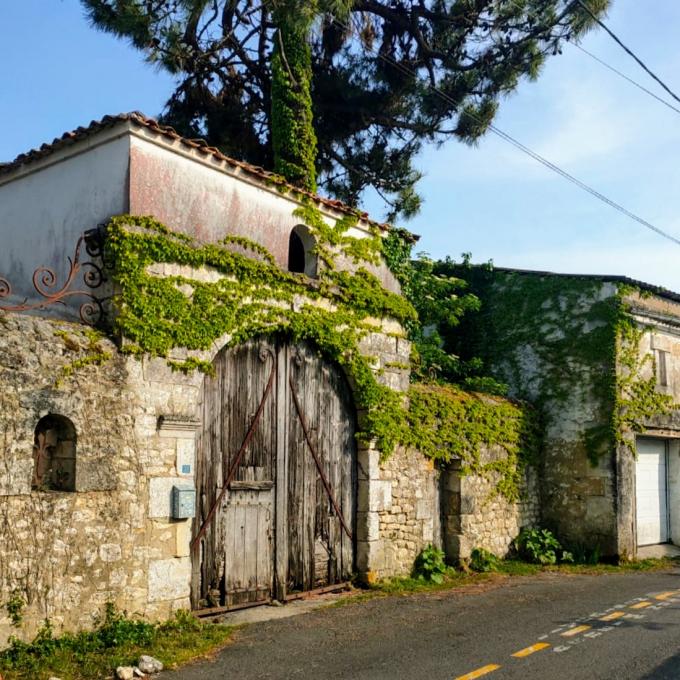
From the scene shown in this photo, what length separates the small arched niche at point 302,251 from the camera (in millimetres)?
10266

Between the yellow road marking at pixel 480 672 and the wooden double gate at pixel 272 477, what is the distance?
3.15 m

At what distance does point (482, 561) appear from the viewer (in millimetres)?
12031

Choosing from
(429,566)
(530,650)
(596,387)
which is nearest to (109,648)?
(530,650)

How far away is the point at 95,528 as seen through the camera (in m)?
7.18

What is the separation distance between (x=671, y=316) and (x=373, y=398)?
24.9 feet

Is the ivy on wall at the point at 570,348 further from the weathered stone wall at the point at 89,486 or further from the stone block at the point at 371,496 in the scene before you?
the weathered stone wall at the point at 89,486

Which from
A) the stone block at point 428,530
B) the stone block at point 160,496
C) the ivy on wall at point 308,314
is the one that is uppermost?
the ivy on wall at point 308,314

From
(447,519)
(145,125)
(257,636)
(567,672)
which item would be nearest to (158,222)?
(145,125)

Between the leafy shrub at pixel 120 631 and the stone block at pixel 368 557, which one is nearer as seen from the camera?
the leafy shrub at pixel 120 631

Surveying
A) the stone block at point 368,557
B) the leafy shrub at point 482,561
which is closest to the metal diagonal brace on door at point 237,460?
the stone block at point 368,557

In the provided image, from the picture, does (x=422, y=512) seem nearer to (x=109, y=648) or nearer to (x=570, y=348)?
(x=570, y=348)

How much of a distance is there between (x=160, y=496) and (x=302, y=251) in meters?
4.29

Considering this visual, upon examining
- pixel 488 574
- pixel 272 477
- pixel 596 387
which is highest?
pixel 596 387

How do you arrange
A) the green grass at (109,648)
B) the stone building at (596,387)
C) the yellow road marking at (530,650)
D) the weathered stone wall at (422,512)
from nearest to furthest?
the green grass at (109,648) < the yellow road marking at (530,650) < the weathered stone wall at (422,512) < the stone building at (596,387)
